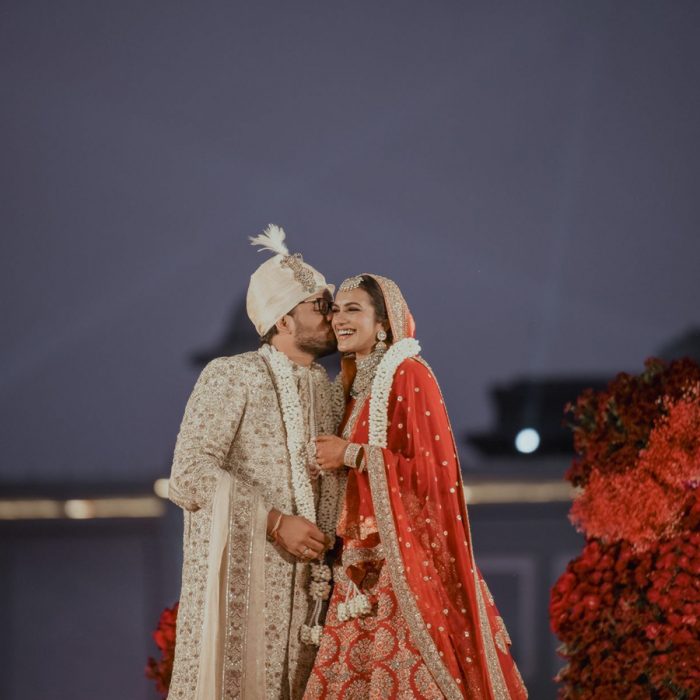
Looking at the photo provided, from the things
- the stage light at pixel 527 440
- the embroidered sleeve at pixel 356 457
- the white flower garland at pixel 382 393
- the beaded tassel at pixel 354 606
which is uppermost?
the stage light at pixel 527 440

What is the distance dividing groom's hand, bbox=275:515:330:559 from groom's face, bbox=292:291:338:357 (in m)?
0.65

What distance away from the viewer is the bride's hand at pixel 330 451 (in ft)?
13.1

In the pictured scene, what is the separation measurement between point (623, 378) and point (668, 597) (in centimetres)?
84

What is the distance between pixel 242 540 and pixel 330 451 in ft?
1.33

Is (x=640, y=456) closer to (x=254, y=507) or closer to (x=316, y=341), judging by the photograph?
(x=316, y=341)

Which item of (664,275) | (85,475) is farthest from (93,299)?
(664,275)

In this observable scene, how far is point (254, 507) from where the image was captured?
157 inches

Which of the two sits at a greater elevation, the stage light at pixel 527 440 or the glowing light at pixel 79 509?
the stage light at pixel 527 440

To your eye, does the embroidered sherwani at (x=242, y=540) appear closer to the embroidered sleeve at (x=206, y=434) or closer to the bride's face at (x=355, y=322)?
the embroidered sleeve at (x=206, y=434)

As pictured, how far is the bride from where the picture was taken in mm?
3775

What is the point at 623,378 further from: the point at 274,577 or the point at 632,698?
the point at 274,577

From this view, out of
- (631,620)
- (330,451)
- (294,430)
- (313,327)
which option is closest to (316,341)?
(313,327)

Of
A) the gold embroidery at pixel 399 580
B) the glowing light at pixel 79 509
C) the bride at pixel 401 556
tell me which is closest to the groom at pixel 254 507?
the bride at pixel 401 556

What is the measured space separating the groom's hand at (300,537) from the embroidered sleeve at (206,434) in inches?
10.4
